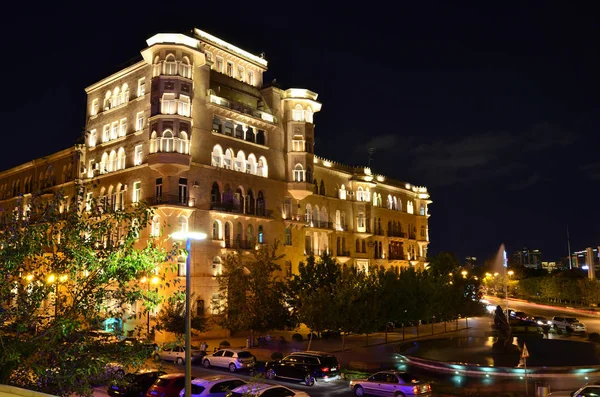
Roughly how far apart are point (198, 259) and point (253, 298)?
835cm

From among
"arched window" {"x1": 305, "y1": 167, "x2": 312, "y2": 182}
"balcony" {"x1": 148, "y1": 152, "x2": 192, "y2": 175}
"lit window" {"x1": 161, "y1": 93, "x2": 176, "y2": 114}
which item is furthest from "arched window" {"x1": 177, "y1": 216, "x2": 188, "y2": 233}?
"arched window" {"x1": 305, "y1": 167, "x2": 312, "y2": 182}

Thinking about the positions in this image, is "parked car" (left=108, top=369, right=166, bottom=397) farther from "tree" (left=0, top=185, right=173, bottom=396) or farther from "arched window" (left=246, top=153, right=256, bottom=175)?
"arched window" (left=246, top=153, right=256, bottom=175)

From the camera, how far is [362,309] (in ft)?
138

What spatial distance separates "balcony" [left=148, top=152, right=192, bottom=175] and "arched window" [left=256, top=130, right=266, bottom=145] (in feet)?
39.2

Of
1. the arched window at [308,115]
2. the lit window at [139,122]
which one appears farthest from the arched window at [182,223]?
the arched window at [308,115]

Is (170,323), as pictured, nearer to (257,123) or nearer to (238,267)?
(238,267)

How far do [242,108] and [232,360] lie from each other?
29.8m

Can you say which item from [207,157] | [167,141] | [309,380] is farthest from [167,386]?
[207,157]

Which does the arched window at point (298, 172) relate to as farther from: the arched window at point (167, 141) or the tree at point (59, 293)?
the tree at point (59, 293)

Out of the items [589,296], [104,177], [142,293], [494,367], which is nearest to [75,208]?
A: [142,293]

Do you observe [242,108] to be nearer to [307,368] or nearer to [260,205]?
[260,205]

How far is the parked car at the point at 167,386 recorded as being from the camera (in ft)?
72.3

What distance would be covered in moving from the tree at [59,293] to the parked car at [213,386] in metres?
10.1

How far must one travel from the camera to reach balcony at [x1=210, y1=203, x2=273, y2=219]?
50.6 m
